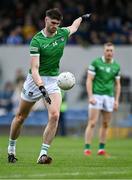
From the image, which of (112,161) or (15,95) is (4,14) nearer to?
(15,95)

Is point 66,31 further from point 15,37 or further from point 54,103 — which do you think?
point 15,37

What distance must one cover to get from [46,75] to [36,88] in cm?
29

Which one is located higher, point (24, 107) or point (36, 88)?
point (36, 88)

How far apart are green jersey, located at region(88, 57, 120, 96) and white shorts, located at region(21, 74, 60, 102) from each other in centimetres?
452

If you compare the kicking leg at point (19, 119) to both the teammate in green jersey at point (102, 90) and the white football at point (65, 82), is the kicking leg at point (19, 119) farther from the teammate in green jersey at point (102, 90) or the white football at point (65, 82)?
the teammate in green jersey at point (102, 90)

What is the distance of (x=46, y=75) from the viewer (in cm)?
1497

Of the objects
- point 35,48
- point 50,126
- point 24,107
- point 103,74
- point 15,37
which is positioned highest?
point 15,37

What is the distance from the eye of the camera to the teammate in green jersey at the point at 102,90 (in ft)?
63.2

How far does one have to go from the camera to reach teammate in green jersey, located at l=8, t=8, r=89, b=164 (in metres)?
14.6

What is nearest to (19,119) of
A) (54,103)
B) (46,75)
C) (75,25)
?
(54,103)

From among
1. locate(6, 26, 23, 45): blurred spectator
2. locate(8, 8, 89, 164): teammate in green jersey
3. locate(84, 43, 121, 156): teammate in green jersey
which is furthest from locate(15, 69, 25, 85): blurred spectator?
locate(8, 8, 89, 164): teammate in green jersey

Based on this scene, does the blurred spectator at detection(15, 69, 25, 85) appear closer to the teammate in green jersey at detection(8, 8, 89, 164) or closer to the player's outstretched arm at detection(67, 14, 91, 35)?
the player's outstretched arm at detection(67, 14, 91, 35)

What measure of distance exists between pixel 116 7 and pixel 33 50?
62.4 ft

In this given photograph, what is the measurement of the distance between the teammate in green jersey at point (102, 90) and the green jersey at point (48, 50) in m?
4.28
